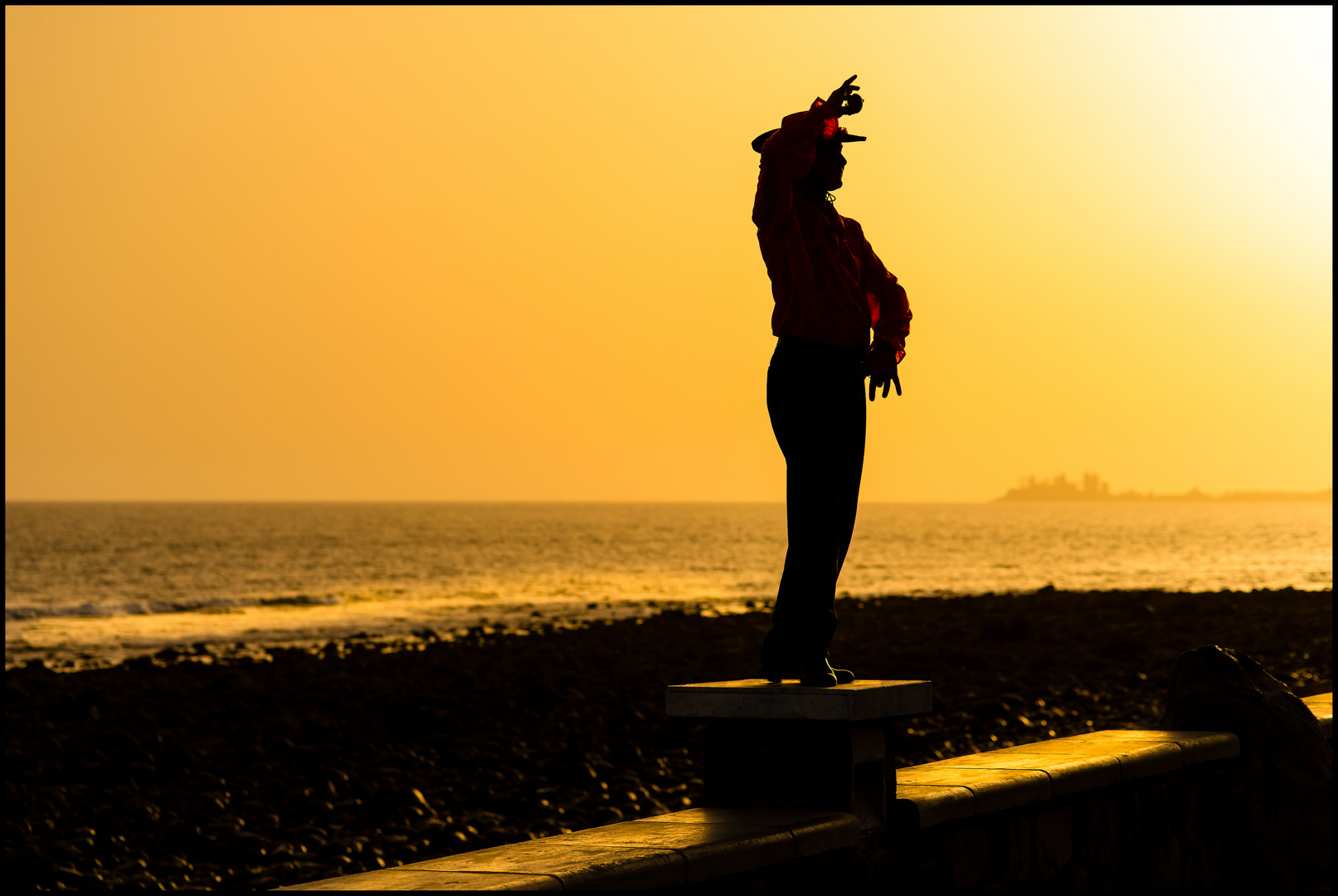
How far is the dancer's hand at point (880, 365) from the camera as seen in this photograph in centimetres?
529

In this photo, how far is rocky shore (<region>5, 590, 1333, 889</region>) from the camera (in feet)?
37.1

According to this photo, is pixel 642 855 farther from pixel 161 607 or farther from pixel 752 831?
pixel 161 607

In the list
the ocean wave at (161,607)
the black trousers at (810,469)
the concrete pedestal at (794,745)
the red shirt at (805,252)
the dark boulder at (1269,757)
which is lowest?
the ocean wave at (161,607)

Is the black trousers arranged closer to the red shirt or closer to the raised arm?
the red shirt

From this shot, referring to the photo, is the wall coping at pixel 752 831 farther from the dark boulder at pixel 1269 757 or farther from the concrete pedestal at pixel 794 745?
the dark boulder at pixel 1269 757

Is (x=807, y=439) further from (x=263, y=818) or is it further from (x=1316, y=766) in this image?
(x=263, y=818)

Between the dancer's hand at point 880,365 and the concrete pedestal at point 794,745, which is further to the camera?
the dancer's hand at point 880,365

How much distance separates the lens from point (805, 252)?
5074 millimetres

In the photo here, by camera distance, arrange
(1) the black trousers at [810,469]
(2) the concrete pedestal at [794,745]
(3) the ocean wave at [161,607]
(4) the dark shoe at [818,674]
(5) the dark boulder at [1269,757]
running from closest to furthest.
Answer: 1. (2) the concrete pedestal at [794,745]
2. (4) the dark shoe at [818,674]
3. (1) the black trousers at [810,469]
4. (5) the dark boulder at [1269,757]
5. (3) the ocean wave at [161,607]

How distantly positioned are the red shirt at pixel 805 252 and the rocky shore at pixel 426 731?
6976 millimetres

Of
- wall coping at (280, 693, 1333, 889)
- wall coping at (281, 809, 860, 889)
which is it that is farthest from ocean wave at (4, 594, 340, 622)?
wall coping at (281, 809, 860, 889)

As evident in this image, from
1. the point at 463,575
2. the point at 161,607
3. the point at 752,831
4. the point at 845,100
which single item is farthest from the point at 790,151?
the point at 463,575

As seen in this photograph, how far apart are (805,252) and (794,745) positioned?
1822 millimetres

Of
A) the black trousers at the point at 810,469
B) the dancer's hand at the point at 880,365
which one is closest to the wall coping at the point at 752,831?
the black trousers at the point at 810,469
